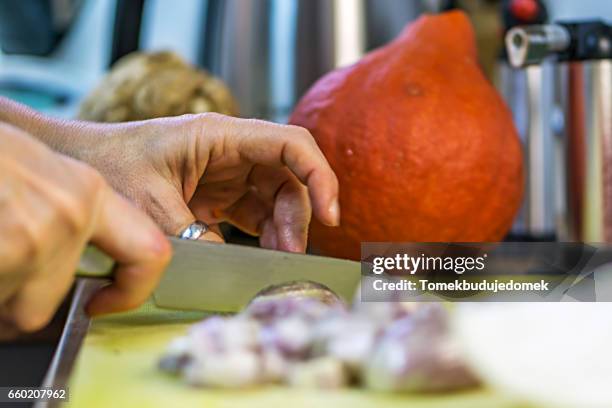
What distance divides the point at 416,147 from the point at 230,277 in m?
0.33

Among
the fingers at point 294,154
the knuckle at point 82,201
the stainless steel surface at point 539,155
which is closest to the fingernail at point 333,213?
the fingers at point 294,154

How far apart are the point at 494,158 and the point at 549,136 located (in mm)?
381

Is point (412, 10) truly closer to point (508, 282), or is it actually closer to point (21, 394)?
point (508, 282)

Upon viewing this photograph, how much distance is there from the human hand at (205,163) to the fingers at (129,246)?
0.71 feet

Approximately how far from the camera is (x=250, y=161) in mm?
885

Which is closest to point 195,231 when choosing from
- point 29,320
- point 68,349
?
point 68,349

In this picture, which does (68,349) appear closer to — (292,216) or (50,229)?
(50,229)

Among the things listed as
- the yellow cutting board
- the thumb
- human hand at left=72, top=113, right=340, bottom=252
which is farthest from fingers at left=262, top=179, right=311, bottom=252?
the yellow cutting board

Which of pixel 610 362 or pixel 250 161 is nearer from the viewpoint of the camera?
pixel 610 362

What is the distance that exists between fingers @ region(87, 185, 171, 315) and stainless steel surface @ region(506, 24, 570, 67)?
2.48 ft

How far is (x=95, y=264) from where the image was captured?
0.56 m

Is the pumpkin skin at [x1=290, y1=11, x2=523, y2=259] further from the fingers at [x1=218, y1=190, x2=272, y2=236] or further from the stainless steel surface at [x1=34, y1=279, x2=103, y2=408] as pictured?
the stainless steel surface at [x1=34, y1=279, x2=103, y2=408]

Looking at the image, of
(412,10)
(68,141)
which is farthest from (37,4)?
(68,141)

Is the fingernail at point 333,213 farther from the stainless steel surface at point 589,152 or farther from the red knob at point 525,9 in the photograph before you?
the red knob at point 525,9
